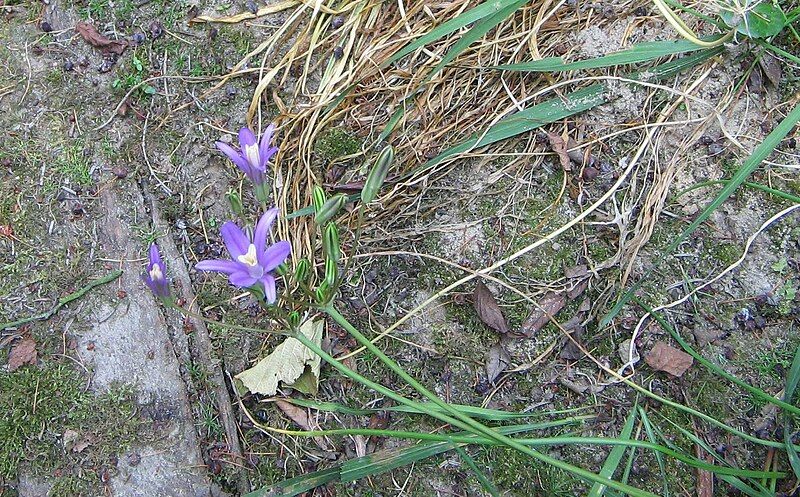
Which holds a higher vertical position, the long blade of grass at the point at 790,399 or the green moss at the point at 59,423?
the long blade of grass at the point at 790,399

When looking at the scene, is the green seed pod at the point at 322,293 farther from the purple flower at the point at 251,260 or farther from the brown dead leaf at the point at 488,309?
the brown dead leaf at the point at 488,309

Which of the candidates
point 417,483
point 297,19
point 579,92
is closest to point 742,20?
point 579,92

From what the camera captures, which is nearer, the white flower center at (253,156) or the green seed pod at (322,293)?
the green seed pod at (322,293)

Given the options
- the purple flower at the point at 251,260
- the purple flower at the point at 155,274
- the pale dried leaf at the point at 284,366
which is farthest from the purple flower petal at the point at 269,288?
the pale dried leaf at the point at 284,366

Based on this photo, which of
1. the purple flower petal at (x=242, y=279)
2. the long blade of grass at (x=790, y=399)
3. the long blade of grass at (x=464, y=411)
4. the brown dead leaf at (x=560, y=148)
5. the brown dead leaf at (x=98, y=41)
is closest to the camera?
the purple flower petal at (x=242, y=279)

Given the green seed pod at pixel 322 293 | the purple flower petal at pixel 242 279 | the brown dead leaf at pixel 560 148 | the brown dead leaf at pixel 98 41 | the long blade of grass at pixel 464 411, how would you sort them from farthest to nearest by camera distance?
the brown dead leaf at pixel 98 41
the brown dead leaf at pixel 560 148
the long blade of grass at pixel 464 411
the green seed pod at pixel 322 293
the purple flower petal at pixel 242 279
